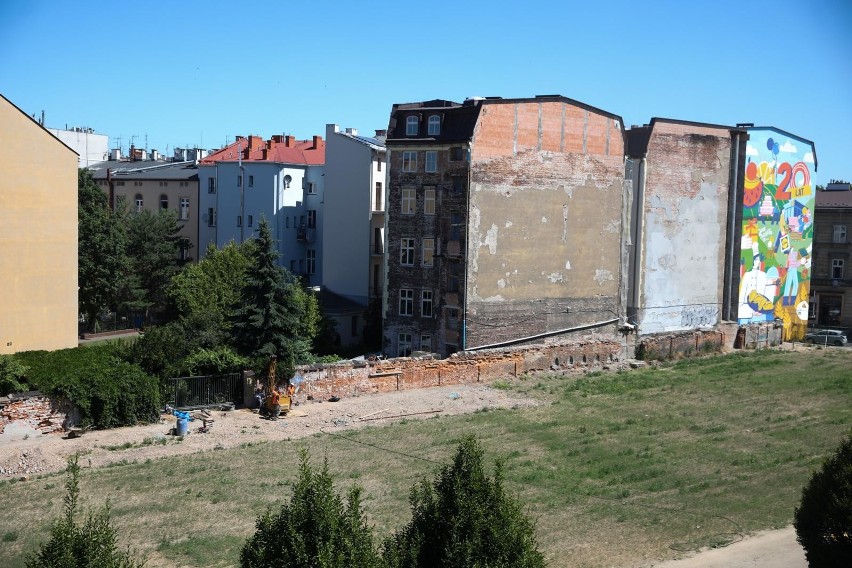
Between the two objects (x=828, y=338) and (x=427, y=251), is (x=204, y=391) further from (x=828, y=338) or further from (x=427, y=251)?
(x=828, y=338)

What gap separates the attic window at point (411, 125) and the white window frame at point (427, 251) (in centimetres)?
488

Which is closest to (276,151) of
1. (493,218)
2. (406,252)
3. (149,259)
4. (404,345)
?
(149,259)

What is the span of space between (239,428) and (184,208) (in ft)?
106

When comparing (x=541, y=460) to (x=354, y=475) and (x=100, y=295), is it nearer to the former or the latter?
(x=354, y=475)

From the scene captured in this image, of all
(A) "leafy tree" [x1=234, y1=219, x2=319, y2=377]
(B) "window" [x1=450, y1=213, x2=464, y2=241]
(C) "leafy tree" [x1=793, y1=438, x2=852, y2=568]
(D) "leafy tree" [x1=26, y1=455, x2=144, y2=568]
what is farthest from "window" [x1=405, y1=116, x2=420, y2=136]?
(D) "leafy tree" [x1=26, y1=455, x2=144, y2=568]

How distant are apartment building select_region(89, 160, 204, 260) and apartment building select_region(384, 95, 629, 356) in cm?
1891

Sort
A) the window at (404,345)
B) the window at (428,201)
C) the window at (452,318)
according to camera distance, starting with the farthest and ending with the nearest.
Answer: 1. the window at (404,345)
2. the window at (428,201)
3. the window at (452,318)

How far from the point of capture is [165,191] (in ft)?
193

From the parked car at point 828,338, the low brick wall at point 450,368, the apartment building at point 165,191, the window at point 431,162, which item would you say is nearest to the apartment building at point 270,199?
the apartment building at point 165,191

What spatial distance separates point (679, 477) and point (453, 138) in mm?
20520

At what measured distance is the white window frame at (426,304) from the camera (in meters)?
41.1

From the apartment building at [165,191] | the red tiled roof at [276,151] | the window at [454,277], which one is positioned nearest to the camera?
the window at [454,277]

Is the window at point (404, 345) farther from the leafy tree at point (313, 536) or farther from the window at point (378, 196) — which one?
the leafy tree at point (313, 536)

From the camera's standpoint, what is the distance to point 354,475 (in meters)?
23.2
